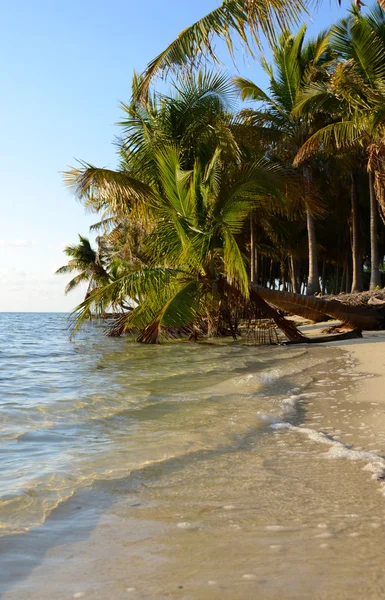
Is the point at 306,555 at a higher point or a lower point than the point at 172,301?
lower

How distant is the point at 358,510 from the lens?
8.39 ft

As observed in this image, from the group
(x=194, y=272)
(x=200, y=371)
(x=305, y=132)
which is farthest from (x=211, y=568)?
(x=305, y=132)

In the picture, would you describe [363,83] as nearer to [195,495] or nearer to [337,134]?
[337,134]

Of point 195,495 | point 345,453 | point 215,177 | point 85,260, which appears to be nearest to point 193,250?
point 215,177

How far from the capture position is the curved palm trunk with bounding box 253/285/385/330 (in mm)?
12867

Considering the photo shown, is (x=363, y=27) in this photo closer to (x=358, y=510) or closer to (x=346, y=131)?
(x=346, y=131)

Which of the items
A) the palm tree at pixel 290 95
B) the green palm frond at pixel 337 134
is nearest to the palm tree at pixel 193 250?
the green palm frond at pixel 337 134

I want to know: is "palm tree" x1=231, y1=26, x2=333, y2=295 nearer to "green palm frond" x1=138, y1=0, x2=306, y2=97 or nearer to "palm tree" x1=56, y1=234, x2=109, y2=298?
"green palm frond" x1=138, y1=0, x2=306, y2=97

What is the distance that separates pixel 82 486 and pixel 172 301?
8174mm

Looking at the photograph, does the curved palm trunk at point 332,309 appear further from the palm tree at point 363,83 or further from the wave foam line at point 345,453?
the wave foam line at point 345,453

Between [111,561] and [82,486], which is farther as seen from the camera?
[82,486]

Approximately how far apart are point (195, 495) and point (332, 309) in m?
10.8

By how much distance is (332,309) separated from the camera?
520 inches

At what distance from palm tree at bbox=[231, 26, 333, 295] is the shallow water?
658 inches
